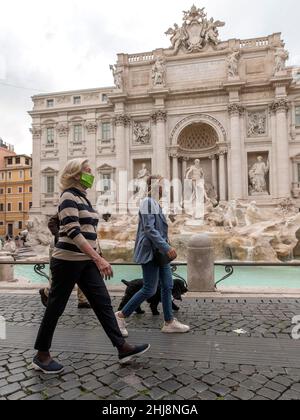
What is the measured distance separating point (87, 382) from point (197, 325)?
2.06m

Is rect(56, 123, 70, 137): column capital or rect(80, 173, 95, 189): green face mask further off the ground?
rect(56, 123, 70, 137): column capital

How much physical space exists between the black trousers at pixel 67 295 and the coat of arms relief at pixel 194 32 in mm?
28775

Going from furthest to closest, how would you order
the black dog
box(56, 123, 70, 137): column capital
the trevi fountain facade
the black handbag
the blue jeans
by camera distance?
box(56, 123, 70, 137): column capital, the trevi fountain facade, the black dog, the blue jeans, the black handbag

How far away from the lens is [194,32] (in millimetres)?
28266

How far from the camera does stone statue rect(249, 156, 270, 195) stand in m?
26.5

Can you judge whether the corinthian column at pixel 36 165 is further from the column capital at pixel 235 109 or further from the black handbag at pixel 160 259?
the black handbag at pixel 160 259

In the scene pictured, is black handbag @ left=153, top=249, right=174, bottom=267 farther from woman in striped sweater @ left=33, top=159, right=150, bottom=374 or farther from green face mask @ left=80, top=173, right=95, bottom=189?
green face mask @ left=80, top=173, right=95, bottom=189

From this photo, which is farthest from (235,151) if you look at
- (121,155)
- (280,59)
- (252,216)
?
(121,155)

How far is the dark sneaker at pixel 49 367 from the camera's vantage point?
312 centimetres

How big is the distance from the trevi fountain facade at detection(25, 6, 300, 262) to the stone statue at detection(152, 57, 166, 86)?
85mm

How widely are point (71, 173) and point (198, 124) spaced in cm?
2611

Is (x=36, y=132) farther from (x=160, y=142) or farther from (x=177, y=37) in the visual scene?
(x=177, y=37)

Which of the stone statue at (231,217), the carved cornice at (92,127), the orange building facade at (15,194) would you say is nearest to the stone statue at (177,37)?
the carved cornice at (92,127)

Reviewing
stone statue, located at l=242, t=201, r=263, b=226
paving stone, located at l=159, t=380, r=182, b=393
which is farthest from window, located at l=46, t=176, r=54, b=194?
paving stone, located at l=159, t=380, r=182, b=393
